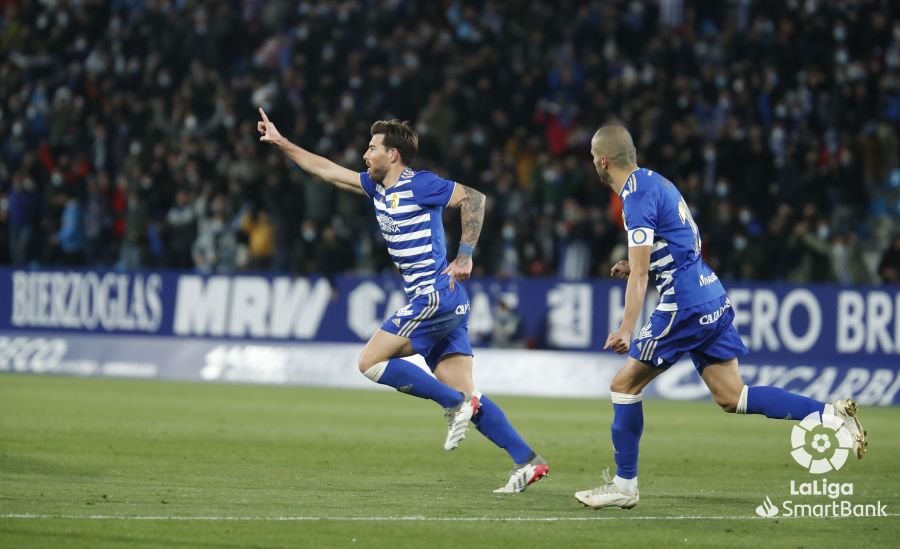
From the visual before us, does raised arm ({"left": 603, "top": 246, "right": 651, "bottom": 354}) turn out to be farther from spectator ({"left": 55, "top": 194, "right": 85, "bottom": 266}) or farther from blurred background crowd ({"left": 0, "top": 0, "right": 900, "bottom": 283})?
spectator ({"left": 55, "top": 194, "right": 85, "bottom": 266})

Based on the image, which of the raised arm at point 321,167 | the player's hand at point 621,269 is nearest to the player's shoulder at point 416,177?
the raised arm at point 321,167

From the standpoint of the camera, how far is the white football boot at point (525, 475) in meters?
10.6

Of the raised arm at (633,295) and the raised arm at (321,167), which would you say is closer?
the raised arm at (633,295)

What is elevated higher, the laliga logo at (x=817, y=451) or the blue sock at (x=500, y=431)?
the blue sock at (x=500, y=431)

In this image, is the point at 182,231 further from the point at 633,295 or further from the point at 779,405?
the point at 633,295

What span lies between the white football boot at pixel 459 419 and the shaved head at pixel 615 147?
6.88 ft

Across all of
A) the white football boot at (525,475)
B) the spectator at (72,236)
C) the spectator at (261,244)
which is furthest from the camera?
the spectator at (72,236)

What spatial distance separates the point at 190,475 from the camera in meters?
11.3

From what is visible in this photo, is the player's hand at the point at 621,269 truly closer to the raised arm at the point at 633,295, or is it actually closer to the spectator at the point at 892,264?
the raised arm at the point at 633,295

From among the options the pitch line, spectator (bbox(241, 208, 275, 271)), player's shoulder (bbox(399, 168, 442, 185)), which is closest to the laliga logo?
the pitch line

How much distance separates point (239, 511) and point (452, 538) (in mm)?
1555

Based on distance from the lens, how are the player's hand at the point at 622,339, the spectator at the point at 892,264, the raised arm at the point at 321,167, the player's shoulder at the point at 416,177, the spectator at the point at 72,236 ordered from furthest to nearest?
the spectator at the point at 72,236 → the spectator at the point at 892,264 → the raised arm at the point at 321,167 → the player's shoulder at the point at 416,177 → the player's hand at the point at 622,339

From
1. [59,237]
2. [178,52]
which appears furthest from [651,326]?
[178,52]

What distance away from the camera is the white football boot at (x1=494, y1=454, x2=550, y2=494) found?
1058 cm
